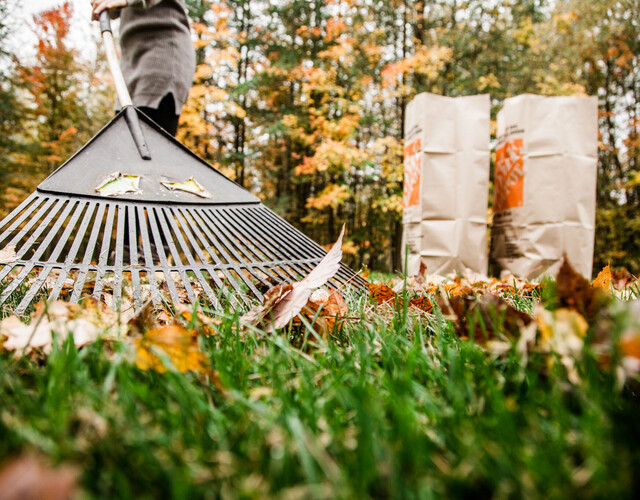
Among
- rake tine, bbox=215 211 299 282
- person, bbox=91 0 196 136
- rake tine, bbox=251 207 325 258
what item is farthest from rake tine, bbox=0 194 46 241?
person, bbox=91 0 196 136

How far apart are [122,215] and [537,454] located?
101 centimetres

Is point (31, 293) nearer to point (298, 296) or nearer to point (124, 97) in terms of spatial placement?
point (298, 296)

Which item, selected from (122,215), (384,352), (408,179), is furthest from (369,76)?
(384,352)

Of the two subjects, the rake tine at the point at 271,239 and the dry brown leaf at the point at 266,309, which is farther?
the rake tine at the point at 271,239

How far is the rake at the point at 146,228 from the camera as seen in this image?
33.3 inches

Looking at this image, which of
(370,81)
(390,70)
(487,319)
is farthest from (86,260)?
(370,81)

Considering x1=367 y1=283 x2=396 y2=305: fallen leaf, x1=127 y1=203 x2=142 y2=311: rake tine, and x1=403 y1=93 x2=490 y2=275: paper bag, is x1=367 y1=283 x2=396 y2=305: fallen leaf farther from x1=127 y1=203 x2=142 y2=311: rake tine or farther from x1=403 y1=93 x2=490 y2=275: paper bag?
x1=403 y1=93 x2=490 y2=275: paper bag

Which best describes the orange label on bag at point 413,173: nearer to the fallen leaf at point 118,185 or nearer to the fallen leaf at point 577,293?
the fallen leaf at point 118,185

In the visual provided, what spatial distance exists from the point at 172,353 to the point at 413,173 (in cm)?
215

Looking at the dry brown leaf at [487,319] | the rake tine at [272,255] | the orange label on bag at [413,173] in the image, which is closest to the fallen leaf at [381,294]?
the rake tine at [272,255]

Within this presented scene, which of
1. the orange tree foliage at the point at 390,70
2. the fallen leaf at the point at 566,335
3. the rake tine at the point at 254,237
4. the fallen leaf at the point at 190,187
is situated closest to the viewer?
the fallen leaf at the point at 566,335

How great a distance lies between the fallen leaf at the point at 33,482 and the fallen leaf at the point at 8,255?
74cm

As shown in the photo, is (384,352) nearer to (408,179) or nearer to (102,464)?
(102,464)

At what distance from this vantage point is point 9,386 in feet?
1.38
